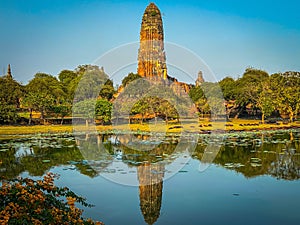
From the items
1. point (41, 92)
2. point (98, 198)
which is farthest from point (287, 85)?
point (98, 198)

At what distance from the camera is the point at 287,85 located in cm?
4003

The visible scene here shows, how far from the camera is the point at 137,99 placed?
36.6m

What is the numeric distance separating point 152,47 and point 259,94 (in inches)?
884

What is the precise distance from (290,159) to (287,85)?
91.1 feet

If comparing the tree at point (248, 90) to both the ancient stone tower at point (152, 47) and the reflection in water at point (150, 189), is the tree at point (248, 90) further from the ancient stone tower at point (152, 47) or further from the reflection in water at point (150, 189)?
the reflection in water at point (150, 189)

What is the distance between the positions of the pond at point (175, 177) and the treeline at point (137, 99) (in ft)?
46.2

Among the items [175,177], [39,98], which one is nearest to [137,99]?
[39,98]

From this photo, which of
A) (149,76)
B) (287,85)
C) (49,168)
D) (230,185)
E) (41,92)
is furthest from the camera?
(149,76)

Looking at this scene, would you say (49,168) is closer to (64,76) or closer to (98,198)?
(98,198)

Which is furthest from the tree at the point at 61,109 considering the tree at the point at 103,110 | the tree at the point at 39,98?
the tree at the point at 103,110

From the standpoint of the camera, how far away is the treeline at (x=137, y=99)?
3338 cm

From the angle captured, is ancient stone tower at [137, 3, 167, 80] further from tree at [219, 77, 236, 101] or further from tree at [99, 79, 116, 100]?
tree at [219, 77, 236, 101]

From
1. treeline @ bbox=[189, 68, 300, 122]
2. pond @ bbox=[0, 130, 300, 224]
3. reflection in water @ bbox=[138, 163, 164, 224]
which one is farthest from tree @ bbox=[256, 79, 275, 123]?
reflection in water @ bbox=[138, 163, 164, 224]

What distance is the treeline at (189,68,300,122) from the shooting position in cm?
3553
